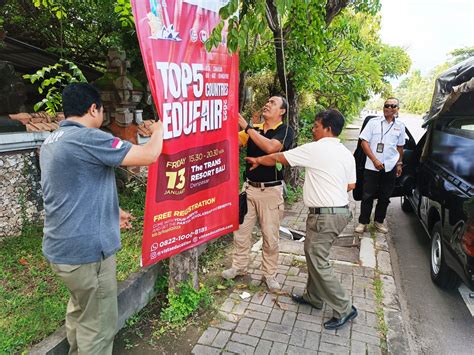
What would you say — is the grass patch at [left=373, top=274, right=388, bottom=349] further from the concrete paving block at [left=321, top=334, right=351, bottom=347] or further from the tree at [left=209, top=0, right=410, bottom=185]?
the tree at [left=209, top=0, right=410, bottom=185]

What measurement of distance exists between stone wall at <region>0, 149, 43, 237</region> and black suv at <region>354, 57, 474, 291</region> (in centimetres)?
414

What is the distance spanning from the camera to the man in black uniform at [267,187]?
122 inches

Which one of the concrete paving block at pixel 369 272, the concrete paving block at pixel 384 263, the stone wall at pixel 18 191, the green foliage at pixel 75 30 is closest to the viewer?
the stone wall at pixel 18 191

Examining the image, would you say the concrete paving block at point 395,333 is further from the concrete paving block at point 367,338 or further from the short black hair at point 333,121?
the short black hair at point 333,121

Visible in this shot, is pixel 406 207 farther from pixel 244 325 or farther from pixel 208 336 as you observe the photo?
pixel 208 336

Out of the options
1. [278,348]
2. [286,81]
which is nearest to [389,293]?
[278,348]

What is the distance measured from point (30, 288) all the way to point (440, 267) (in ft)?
12.6

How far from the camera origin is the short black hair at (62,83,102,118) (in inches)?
74.0

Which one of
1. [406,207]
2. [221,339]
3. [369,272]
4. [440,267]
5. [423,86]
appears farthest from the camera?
[423,86]

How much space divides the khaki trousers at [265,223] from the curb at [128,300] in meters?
0.82

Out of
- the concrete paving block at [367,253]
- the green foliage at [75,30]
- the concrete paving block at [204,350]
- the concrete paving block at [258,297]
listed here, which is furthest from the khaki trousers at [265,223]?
the green foliage at [75,30]

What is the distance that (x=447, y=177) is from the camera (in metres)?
3.85

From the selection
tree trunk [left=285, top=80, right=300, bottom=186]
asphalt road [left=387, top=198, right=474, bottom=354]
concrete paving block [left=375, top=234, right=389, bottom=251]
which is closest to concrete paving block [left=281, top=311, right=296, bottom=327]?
asphalt road [left=387, top=198, right=474, bottom=354]

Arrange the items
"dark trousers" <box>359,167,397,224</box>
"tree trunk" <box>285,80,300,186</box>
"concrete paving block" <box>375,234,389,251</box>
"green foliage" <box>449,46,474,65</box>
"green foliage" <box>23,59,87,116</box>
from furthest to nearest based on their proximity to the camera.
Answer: "green foliage" <box>449,46,474,65</box>
"tree trunk" <box>285,80,300,186</box>
"dark trousers" <box>359,167,397,224</box>
"concrete paving block" <box>375,234,389,251</box>
"green foliage" <box>23,59,87,116</box>
